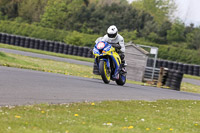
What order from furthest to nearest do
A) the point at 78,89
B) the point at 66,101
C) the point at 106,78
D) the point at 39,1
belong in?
1. the point at 39,1
2. the point at 106,78
3. the point at 78,89
4. the point at 66,101

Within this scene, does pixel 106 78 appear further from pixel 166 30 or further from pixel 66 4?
pixel 166 30

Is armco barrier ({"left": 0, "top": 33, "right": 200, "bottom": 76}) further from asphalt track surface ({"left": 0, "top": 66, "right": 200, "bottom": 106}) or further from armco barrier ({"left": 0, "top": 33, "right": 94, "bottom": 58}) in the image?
asphalt track surface ({"left": 0, "top": 66, "right": 200, "bottom": 106})

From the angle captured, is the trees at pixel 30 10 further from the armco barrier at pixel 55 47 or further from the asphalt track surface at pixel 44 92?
the asphalt track surface at pixel 44 92

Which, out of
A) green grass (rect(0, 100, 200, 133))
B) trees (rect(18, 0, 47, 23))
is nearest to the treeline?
trees (rect(18, 0, 47, 23))

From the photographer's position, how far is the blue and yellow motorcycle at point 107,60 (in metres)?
13.3

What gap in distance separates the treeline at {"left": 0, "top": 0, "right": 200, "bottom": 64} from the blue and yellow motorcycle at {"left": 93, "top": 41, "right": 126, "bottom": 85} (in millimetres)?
34658

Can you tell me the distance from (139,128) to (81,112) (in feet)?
4.86

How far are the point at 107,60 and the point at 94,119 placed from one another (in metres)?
6.15

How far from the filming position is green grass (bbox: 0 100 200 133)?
629cm

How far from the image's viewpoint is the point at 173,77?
2214 cm

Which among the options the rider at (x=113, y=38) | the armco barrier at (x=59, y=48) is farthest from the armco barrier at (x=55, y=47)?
the rider at (x=113, y=38)

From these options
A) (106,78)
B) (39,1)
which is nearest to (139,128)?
(106,78)

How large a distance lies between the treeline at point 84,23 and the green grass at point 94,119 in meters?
39.6

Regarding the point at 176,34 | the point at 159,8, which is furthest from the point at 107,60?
the point at 159,8
